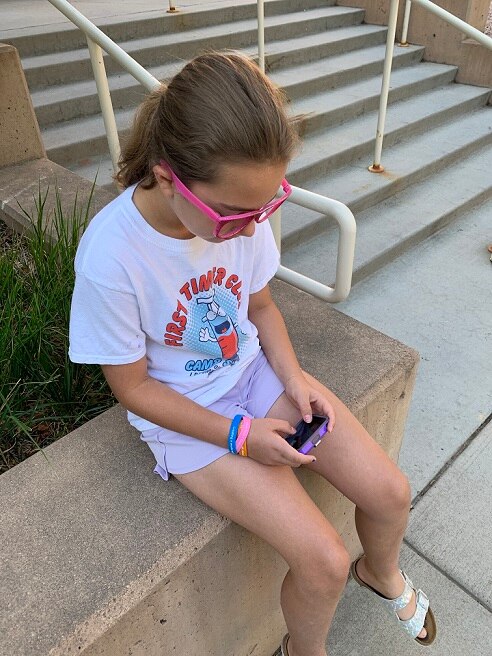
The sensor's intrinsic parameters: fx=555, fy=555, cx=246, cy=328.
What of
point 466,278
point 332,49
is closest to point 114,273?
point 466,278

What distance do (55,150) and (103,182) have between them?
0.40m

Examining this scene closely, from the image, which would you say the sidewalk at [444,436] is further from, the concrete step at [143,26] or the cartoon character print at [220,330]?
the cartoon character print at [220,330]

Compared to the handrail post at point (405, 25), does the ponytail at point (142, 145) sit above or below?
above

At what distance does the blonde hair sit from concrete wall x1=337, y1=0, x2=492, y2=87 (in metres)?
4.91

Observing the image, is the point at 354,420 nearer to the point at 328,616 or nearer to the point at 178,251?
the point at 328,616

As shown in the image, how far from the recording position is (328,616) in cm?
130

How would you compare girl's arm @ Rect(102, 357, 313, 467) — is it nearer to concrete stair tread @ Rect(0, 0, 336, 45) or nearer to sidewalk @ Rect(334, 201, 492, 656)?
sidewalk @ Rect(334, 201, 492, 656)

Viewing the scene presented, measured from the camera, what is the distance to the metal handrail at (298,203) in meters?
1.76

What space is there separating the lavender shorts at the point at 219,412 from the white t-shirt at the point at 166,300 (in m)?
0.03

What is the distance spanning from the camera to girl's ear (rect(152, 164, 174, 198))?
1.09 m

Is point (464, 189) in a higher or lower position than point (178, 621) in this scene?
lower

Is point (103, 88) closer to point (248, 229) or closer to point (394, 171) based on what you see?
point (248, 229)

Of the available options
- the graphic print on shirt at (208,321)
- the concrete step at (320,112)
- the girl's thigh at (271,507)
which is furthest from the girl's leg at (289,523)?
the concrete step at (320,112)

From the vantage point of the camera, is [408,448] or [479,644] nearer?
[479,644]
